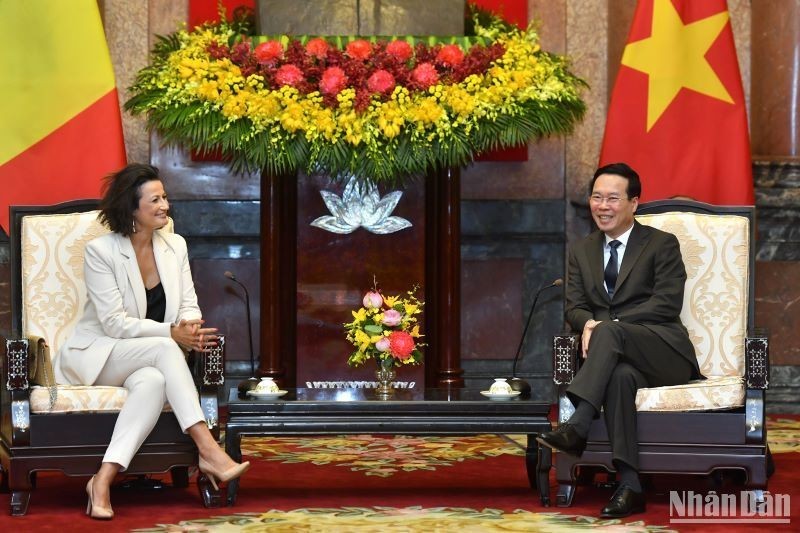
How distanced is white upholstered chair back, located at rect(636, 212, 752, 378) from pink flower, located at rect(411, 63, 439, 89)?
1.42 metres

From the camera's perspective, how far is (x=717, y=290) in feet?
17.4

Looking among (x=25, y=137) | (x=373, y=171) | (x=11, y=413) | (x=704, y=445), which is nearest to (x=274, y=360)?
(x=373, y=171)

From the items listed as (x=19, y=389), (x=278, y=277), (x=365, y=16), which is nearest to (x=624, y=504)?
(x=19, y=389)

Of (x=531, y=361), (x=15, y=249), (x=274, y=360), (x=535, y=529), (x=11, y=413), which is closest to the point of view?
(x=535, y=529)

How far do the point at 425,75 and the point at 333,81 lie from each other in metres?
0.43

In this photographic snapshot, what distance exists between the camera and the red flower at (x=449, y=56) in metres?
6.17

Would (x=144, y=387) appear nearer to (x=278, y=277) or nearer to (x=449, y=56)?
(x=278, y=277)

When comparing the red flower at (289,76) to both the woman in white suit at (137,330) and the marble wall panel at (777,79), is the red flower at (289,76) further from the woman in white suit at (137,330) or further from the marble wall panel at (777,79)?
the marble wall panel at (777,79)

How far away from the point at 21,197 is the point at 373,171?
1.73 meters

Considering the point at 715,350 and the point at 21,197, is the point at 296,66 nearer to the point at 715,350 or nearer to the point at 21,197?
the point at 21,197

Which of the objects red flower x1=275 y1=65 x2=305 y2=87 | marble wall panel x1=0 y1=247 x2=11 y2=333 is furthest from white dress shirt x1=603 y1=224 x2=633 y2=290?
marble wall panel x1=0 y1=247 x2=11 y2=333

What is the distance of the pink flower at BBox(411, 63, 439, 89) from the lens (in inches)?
239

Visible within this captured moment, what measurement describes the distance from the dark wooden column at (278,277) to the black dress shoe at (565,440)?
7.55 feet

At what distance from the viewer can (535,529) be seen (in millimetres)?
4316
